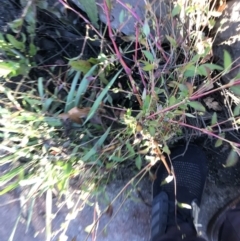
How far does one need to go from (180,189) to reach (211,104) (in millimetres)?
396

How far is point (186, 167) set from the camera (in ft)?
4.99

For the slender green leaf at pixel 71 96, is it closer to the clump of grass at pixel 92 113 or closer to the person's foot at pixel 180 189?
the clump of grass at pixel 92 113

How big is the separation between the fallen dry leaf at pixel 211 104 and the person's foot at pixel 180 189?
0.21 metres

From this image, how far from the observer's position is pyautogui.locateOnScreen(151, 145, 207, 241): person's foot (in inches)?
55.3

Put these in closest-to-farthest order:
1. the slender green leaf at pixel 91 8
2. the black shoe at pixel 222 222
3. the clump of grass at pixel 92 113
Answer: the clump of grass at pixel 92 113
the slender green leaf at pixel 91 8
the black shoe at pixel 222 222

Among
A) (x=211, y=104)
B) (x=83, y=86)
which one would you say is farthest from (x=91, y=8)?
(x=211, y=104)

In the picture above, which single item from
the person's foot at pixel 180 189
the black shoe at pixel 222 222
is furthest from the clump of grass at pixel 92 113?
the black shoe at pixel 222 222

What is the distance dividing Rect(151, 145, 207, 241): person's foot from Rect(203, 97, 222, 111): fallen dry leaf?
0.68 ft

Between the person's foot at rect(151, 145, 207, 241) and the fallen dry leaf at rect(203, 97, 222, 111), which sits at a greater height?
the fallen dry leaf at rect(203, 97, 222, 111)

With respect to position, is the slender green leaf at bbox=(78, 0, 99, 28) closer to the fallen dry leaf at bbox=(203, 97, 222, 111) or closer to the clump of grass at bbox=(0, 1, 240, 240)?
the clump of grass at bbox=(0, 1, 240, 240)

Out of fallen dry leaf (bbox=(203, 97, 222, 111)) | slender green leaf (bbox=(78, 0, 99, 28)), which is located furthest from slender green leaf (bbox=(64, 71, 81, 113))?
fallen dry leaf (bbox=(203, 97, 222, 111))

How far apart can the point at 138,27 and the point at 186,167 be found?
665 mm

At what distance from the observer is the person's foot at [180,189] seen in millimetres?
1404

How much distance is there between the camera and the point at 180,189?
1517mm
